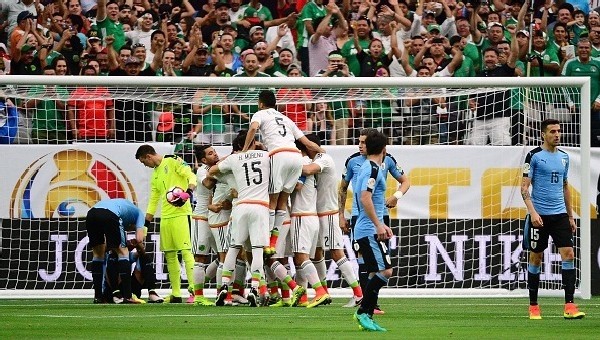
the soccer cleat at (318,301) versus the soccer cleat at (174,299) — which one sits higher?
the soccer cleat at (318,301)

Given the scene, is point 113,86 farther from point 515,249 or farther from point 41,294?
point 515,249

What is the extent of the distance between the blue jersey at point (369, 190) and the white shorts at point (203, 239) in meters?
4.76

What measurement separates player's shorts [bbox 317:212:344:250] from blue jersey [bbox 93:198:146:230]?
8.41 feet

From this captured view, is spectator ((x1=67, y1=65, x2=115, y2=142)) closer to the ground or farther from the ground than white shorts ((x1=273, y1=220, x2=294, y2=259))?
farther from the ground

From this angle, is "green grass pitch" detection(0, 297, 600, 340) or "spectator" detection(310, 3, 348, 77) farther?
"spectator" detection(310, 3, 348, 77)

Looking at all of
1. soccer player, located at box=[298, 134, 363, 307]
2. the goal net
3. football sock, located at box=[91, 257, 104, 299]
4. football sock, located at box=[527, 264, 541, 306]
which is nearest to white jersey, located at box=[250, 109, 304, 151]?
soccer player, located at box=[298, 134, 363, 307]

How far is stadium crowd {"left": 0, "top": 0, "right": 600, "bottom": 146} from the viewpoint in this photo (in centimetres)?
1841

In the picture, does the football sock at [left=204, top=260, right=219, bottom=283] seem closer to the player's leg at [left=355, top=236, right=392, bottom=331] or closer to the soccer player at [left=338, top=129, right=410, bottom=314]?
the soccer player at [left=338, top=129, right=410, bottom=314]

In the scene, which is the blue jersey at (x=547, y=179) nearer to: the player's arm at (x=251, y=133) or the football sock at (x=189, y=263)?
the player's arm at (x=251, y=133)

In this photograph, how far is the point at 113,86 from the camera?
17.2m

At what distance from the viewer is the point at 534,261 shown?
13266 mm

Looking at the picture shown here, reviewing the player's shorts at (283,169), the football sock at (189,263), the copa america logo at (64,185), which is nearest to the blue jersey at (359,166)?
the player's shorts at (283,169)

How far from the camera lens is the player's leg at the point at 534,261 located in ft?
42.8

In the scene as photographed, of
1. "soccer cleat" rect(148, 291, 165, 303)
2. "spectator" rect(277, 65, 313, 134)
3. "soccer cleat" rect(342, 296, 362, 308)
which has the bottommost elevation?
"soccer cleat" rect(148, 291, 165, 303)
